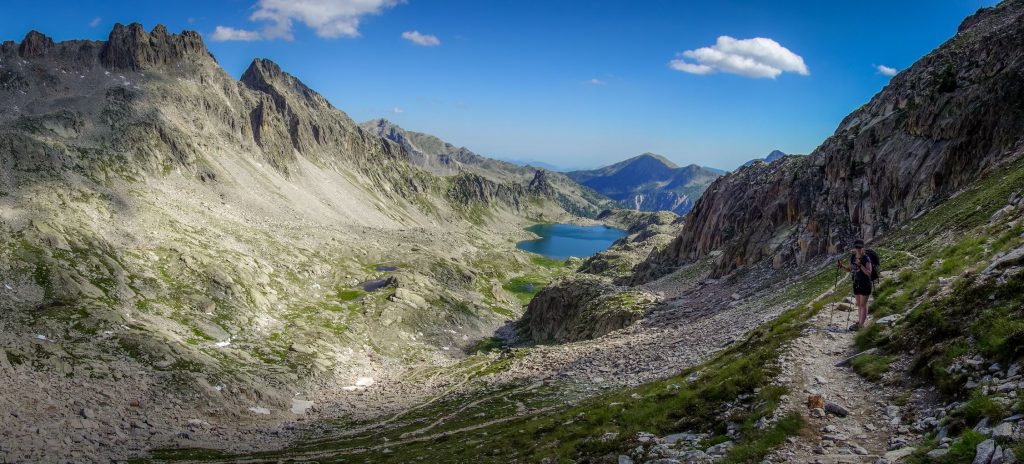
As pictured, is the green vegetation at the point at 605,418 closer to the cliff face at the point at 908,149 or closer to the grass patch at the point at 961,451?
the grass patch at the point at 961,451

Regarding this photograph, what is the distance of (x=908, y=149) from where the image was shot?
53938mm

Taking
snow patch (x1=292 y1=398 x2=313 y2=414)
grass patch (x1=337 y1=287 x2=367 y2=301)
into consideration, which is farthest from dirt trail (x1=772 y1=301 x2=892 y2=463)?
grass patch (x1=337 y1=287 x2=367 y2=301)

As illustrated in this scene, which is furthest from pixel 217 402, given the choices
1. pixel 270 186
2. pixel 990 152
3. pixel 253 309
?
pixel 270 186

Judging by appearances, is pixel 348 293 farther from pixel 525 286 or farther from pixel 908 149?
pixel 525 286

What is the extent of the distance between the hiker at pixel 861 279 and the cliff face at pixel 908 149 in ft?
92.3

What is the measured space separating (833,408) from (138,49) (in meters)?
225

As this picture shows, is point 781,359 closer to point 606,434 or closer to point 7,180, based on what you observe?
Result: point 606,434

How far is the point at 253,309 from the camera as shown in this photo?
2926 inches

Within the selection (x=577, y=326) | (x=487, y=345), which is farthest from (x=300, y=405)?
(x=487, y=345)

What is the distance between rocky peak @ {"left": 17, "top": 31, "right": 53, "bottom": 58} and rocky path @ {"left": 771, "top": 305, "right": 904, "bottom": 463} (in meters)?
212

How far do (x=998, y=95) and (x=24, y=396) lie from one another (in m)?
77.8

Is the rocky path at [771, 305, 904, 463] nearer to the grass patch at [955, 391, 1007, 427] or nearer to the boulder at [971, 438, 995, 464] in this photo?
the grass patch at [955, 391, 1007, 427]

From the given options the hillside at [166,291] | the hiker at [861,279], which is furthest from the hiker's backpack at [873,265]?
the hillside at [166,291]

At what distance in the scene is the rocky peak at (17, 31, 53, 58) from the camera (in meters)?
159
